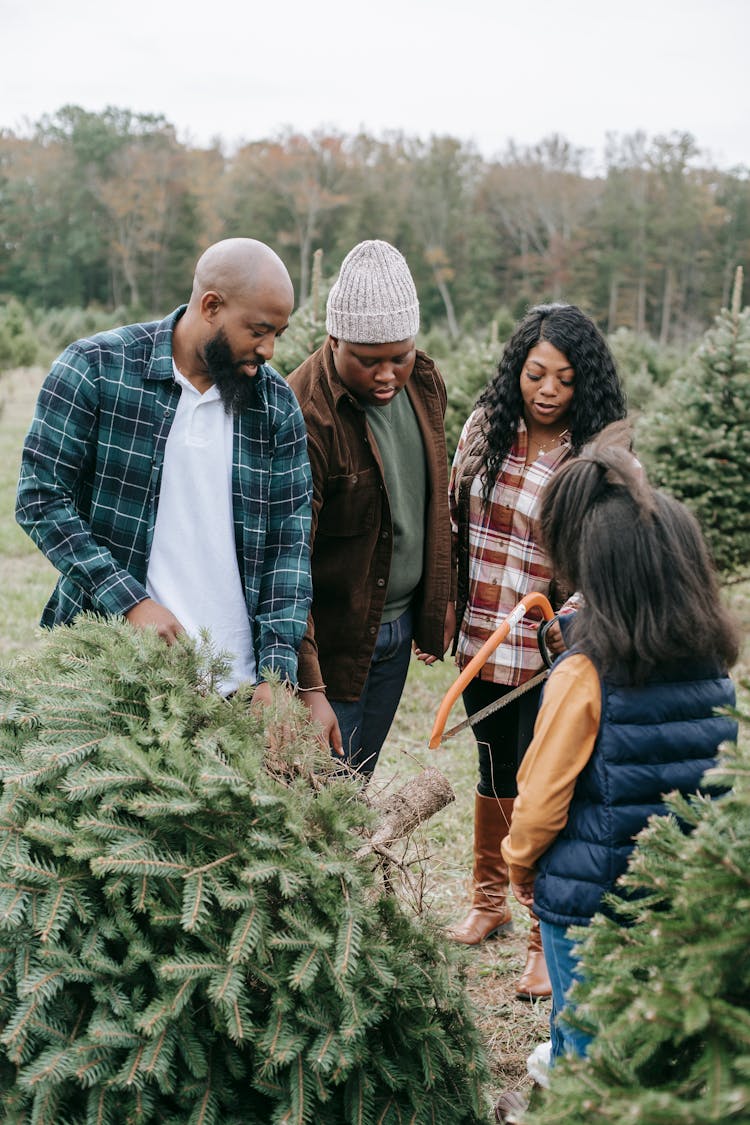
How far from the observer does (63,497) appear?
8.64 feet

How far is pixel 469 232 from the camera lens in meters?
50.2

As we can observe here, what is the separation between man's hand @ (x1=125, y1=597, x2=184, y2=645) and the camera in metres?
2.55

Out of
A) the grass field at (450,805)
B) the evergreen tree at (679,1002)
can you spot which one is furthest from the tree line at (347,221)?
the evergreen tree at (679,1002)

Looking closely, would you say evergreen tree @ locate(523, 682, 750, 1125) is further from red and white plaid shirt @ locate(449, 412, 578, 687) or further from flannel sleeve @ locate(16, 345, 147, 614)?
red and white plaid shirt @ locate(449, 412, 578, 687)

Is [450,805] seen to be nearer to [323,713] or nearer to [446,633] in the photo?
[446,633]

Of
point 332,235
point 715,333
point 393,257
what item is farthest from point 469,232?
point 393,257

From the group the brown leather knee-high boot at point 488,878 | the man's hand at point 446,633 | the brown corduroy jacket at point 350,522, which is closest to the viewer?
the brown corduroy jacket at point 350,522

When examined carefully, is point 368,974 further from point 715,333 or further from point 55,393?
point 715,333

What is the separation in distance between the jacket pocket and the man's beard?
0.50 metres

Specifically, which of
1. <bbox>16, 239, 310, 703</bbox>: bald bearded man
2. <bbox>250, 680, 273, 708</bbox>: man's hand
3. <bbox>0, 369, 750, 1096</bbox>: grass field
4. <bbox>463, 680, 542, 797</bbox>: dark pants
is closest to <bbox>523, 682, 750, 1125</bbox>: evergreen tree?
<bbox>0, 369, 750, 1096</bbox>: grass field

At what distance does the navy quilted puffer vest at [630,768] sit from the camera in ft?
6.95

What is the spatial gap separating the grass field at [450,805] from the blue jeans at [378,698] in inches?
5.9

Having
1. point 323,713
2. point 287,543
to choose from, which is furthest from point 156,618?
point 323,713

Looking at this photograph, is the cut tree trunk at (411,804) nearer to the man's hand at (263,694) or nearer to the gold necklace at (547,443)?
the man's hand at (263,694)
